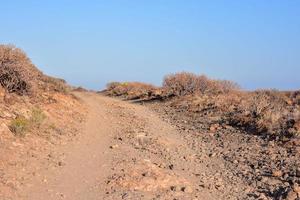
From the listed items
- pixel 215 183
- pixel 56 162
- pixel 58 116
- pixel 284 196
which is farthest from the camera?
pixel 58 116

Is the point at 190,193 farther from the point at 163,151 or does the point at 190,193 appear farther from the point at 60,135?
the point at 60,135

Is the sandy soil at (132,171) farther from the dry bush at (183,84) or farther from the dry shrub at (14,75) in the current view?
the dry bush at (183,84)

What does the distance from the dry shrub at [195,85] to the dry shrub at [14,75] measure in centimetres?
1261

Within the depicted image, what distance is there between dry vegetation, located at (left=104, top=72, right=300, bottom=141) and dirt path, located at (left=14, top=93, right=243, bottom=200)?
2.71 meters

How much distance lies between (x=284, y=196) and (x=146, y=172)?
2.75 metres

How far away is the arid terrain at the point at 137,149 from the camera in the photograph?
351 inches

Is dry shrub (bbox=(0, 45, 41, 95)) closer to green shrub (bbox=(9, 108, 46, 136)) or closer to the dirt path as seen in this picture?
green shrub (bbox=(9, 108, 46, 136))

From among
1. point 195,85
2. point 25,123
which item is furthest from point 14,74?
point 195,85

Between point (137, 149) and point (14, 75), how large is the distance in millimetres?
5474

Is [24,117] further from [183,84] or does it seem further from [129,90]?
[129,90]

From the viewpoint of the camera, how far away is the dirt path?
8688 millimetres

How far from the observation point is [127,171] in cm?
991

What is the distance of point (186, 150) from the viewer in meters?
12.7

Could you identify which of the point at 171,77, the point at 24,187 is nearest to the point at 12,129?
the point at 24,187
